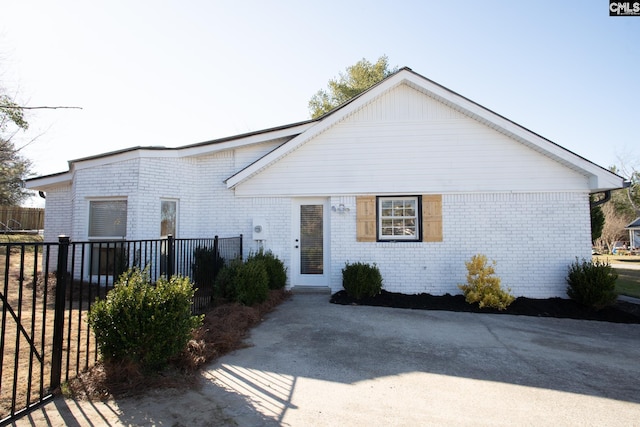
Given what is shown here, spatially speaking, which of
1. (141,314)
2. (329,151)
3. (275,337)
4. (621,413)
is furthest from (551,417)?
(329,151)

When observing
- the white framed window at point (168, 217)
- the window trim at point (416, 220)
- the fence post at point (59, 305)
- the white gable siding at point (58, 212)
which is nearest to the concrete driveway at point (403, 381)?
the fence post at point (59, 305)

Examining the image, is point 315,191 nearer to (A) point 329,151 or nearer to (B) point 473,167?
(A) point 329,151

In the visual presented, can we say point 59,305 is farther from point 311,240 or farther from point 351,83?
point 351,83

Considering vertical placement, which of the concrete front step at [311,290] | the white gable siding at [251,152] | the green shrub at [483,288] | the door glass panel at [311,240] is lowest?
the concrete front step at [311,290]

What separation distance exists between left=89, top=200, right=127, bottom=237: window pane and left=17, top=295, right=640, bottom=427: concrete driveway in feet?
17.3

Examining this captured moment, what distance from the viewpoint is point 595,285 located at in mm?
7438

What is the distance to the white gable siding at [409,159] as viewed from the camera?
8.51 meters

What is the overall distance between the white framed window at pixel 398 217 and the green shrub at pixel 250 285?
341cm

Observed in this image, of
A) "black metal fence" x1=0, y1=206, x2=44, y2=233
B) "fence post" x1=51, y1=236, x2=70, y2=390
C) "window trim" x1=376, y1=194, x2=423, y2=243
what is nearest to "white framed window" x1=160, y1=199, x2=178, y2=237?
"window trim" x1=376, y1=194, x2=423, y2=243

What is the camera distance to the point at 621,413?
10.6 feet

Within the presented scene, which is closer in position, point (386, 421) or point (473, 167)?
point (386, 421)

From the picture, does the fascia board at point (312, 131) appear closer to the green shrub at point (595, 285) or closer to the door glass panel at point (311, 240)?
the door glass panel at point (311, 240)

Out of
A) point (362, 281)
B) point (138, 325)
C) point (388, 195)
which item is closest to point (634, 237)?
point (388, 195)

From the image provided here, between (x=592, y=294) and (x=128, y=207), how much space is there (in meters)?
11.1
